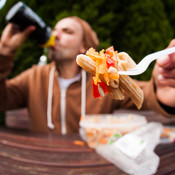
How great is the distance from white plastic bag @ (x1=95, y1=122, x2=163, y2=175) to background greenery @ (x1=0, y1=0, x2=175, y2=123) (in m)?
1.53

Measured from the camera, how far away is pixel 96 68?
1.34ft

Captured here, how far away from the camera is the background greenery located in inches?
84.0

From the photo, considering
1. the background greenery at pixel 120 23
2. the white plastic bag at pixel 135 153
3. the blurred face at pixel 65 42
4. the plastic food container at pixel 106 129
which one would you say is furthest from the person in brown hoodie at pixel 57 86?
the background greenery at pixel 120 23

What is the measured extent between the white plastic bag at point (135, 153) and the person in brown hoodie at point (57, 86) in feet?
1.27

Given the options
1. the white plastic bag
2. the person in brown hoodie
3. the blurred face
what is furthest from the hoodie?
the white plastic bag

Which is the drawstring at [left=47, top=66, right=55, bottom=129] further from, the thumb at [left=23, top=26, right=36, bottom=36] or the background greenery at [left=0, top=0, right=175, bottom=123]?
the background greenery at [left=0, top=0, right=175, bottom=123]

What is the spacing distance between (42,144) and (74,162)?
213 mm

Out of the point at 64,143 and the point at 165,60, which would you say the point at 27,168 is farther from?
the point at 165,60

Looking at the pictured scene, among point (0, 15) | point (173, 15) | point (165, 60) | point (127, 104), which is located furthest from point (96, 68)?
point (173, 15)

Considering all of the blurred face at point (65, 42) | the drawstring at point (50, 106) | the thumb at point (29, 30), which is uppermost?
the thumb at point (29, 30)

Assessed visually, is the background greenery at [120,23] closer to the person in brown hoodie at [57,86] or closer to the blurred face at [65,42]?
the person in brown hoodie at [57,86]

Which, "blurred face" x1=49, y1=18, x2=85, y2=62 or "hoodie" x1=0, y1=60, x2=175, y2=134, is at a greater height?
"blurred face" x1=49, y1=18, x2=85, y2=62

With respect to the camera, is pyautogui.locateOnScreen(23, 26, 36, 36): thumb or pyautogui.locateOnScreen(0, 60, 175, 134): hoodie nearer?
pyautogui.locateOnScreen(23, 26, 36, 36): thumb

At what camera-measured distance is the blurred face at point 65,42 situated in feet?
3.78
